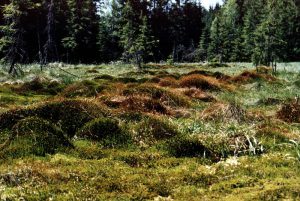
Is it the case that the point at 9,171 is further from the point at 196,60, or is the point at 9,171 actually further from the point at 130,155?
the point at 196,60

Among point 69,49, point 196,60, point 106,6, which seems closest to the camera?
point 69,49

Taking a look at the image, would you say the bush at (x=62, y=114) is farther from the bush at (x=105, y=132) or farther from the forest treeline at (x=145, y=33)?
the forest treeline at (x=145, y=33)

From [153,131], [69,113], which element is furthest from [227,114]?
[69,113]

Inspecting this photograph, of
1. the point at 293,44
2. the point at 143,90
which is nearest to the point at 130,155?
the point at 143,90

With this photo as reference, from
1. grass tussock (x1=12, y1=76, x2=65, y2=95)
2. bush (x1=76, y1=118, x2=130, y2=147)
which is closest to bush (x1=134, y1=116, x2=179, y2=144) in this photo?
bush (x1=76, y1=118, x2=130, y2=147)

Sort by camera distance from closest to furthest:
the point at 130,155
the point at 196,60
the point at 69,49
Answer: the point at 130,155
the point at 69,49
the point at 196,60

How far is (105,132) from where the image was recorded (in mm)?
9758

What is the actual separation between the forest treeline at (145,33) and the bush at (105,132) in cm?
3720

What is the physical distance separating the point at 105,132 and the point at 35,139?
1.66m

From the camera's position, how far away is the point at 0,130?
10094mm

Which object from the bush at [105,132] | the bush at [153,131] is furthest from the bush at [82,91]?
the bush at [153,131]

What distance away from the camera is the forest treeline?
57312mm

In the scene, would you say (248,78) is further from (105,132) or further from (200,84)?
(105,132)

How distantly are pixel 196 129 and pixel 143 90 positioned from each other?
22.0ft
